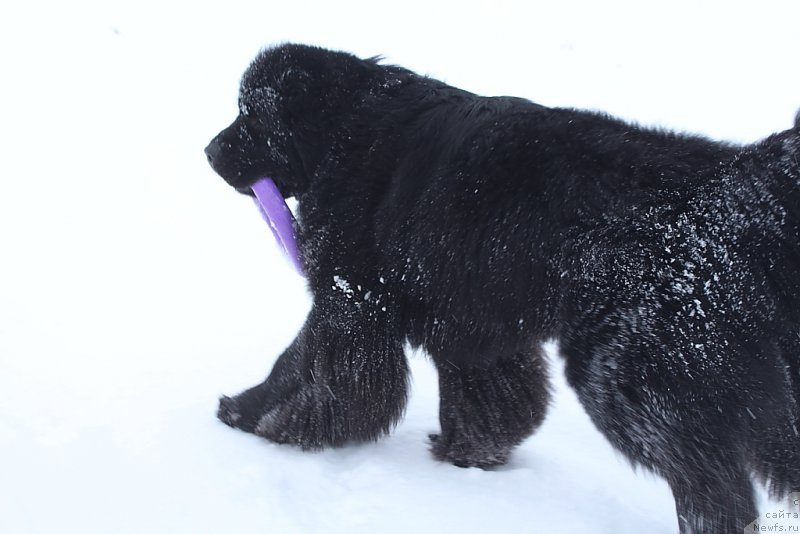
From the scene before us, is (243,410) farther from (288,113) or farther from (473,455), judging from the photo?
(288,113)

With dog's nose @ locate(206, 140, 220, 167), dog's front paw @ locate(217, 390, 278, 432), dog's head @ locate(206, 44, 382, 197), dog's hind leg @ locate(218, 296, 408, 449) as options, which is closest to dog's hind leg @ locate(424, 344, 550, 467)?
dog's hind leg @ locate(218, 296, 408, 449)

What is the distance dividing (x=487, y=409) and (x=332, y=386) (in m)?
0.60

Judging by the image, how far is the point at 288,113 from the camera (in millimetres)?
2807

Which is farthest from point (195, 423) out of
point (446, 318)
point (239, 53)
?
point (239, 53)

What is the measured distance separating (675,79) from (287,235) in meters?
6.69

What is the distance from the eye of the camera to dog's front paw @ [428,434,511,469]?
2.81m

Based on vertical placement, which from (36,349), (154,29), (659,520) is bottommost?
(659,520)

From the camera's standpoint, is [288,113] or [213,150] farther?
[213,150]

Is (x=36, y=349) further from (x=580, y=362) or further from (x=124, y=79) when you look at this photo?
(x=124, y=79)

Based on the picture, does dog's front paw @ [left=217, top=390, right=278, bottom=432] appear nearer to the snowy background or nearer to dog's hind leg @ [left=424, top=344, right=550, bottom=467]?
the snowy background

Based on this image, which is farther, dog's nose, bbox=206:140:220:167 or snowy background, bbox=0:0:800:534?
dog's nose, bbox=206:140:220:167

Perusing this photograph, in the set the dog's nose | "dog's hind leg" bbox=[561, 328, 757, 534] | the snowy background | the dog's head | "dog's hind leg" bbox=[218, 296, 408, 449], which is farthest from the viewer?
the dog's nose

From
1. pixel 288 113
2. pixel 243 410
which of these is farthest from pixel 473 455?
pixel 288 113

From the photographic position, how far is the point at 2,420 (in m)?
2.51
